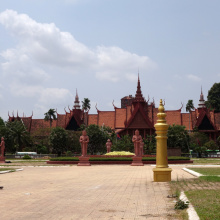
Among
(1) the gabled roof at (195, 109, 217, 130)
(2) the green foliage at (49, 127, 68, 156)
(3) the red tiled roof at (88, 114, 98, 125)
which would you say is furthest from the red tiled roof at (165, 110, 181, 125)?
(2) the green foliage at (49, 127, 68, 156)

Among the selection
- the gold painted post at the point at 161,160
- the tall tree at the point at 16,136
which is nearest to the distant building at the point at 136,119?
the tall tree at the point at 16,136

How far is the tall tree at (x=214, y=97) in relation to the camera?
86.8 m

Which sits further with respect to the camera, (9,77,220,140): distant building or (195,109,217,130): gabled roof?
(195,109,217,130): gabled roof

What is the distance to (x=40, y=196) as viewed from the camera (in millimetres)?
9008

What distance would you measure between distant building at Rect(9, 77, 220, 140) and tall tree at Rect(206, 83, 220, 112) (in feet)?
28.8

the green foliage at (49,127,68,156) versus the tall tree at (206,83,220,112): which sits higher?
the tall tree at (206,83,220,112)

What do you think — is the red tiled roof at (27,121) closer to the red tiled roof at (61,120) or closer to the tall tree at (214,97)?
the red tiled roof at (61,120)

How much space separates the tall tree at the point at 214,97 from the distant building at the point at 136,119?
28.8ft

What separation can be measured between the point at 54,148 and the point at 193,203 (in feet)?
170

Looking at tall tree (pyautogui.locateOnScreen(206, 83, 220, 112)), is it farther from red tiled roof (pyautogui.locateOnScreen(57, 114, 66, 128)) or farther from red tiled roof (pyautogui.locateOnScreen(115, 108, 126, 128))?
red tiled roof (pyautogui.locateOnScreen(57, 114, 66, 128))

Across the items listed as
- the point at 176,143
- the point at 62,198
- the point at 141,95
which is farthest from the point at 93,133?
the point at 62,198

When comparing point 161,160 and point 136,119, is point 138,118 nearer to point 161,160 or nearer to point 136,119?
point 136,119

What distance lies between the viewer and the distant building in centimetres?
6488

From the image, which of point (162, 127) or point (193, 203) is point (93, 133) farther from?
point (193, 203)
